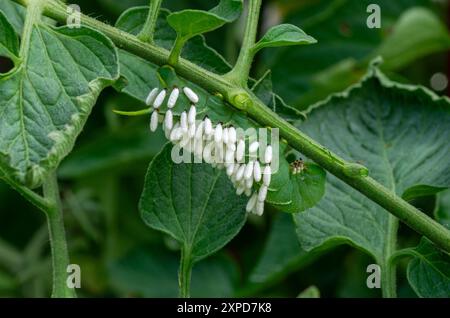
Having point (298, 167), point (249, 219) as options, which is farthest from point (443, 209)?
point (249, 219)

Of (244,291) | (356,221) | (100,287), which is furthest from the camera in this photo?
(100,287)

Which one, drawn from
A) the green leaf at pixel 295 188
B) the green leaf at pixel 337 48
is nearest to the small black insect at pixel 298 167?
the green leaf at pixel 295 188

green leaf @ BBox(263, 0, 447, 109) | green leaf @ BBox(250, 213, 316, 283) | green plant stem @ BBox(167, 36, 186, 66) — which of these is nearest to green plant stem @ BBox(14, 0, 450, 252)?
green plant stem @ BBox(167, 36, 186, 66)

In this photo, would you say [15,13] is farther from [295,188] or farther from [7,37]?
[295,188]

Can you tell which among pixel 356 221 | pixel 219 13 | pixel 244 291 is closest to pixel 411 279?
pixel 356 221

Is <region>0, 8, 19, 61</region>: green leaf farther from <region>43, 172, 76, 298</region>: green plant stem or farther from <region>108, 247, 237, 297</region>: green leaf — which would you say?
<region>108, 247, 237, 297</region>: green leaf
